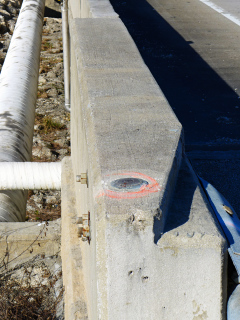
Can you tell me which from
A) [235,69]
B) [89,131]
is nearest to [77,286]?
[89,131]

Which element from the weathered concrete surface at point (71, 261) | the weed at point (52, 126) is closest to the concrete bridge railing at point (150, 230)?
the weathered concrete surface at point (71, 261)

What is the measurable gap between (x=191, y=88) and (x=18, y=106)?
7.92 feet

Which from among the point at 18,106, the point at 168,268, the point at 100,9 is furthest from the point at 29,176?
the point at 168,268

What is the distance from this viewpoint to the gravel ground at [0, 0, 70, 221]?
6262 mm

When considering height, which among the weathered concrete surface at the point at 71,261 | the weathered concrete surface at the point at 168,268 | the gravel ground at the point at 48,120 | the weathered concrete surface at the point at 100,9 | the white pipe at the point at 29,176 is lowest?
the gravel ground at the point at 48,120

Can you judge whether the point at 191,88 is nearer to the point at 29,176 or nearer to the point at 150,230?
the point at 29,176

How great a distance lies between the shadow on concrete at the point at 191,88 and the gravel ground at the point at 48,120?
6.69 ft

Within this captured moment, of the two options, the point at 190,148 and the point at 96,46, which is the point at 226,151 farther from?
the point at 96,46

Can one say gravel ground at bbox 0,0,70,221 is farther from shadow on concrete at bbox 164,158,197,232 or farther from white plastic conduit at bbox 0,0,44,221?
shadow on concrete at bbox 164,158,197,232

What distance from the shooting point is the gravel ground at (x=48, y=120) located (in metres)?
6.26

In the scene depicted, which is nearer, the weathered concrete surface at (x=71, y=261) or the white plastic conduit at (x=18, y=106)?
the weathered concrete surface at (x=71, y=261)

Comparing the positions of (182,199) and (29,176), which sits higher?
(182,199)

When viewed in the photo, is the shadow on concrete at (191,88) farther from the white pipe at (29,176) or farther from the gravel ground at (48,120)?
the gravel ground at (48,120)

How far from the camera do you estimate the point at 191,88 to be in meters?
6.38
